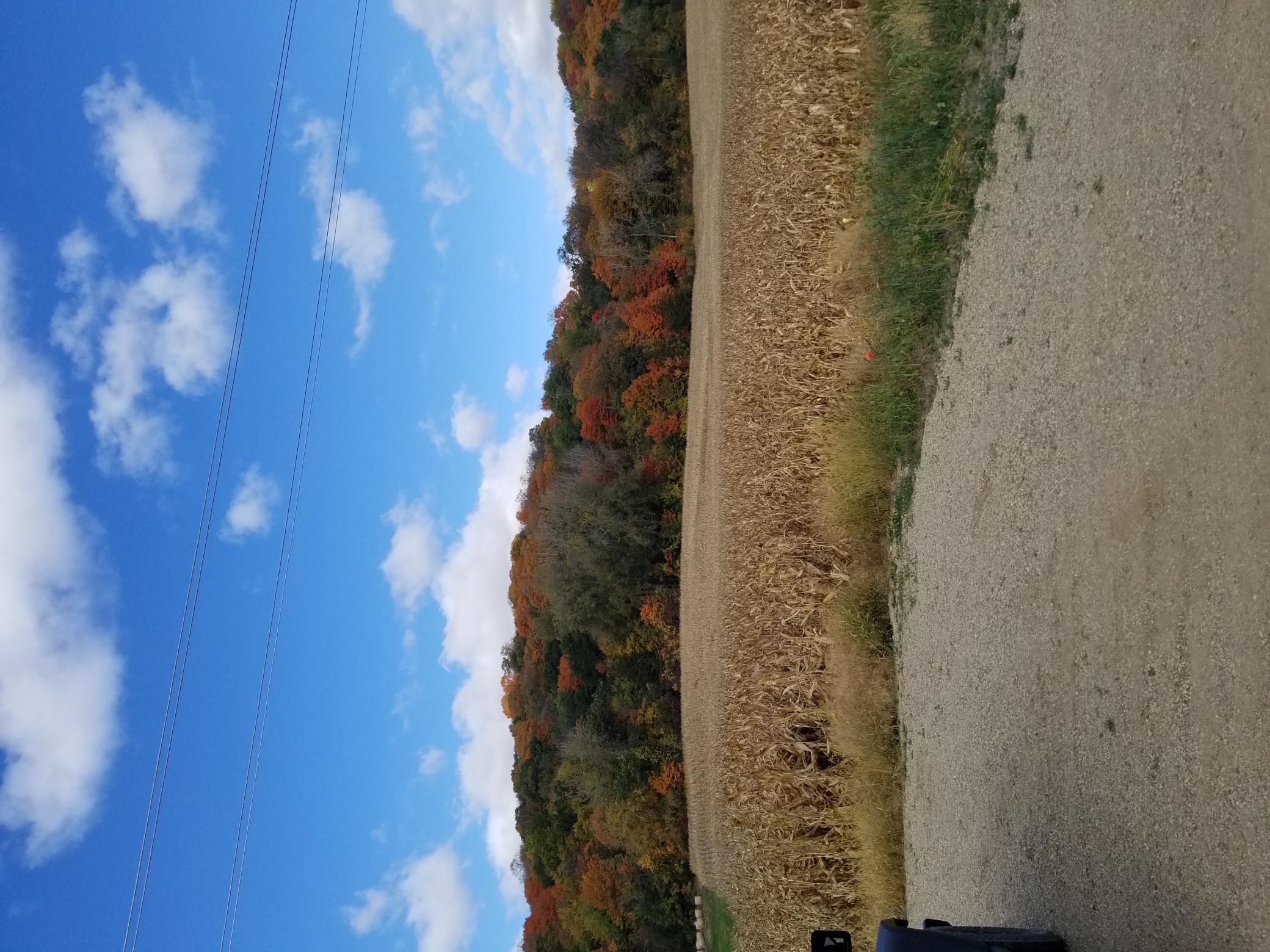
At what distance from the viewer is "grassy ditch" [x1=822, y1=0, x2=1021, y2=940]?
8117 millimetres

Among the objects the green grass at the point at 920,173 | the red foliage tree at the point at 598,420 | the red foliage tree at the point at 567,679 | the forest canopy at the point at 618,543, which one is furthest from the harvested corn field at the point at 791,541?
the red foliage tree at the point at 567,679

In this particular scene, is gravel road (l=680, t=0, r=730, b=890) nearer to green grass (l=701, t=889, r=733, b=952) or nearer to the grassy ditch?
green grass (l=701, t=889, r=733, b=952)

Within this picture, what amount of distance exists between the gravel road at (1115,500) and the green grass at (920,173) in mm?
396

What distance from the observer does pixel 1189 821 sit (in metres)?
4.78

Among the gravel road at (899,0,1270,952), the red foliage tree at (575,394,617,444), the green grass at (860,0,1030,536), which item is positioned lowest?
the gravel road at (899,0,1270,952)

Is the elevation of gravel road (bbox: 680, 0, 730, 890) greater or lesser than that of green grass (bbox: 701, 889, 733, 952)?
greater

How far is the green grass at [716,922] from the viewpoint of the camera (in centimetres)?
1226

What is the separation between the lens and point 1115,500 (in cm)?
562

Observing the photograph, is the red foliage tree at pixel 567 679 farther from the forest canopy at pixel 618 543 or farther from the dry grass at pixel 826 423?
the dry grass at pixel 826 423

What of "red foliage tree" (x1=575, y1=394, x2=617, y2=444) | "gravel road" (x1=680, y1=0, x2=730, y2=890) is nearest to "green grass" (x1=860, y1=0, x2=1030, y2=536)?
"gravel road" (x1=680, y1=0, x2=730, y2=890)

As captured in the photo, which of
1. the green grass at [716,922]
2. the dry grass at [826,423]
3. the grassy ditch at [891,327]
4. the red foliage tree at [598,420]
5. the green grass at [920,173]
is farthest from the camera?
the red foliage tree at [598,420]

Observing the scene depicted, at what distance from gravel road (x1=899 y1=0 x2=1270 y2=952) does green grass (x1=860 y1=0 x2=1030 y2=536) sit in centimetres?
40

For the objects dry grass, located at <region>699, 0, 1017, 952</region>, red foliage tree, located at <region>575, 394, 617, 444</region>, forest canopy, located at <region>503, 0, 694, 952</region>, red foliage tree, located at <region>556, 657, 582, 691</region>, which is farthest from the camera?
red foliage tree, located at <region>556, 657, 582, 691</region>

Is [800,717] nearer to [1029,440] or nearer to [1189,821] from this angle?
[1029,440]
